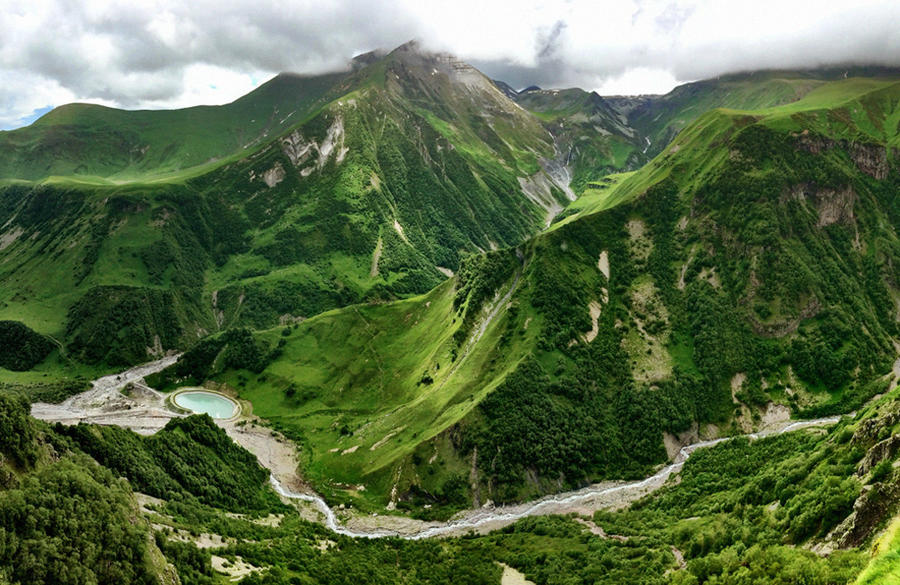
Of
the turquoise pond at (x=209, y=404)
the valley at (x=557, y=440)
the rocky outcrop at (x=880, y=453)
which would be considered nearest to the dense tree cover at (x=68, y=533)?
the valley at (x=557, y=440)

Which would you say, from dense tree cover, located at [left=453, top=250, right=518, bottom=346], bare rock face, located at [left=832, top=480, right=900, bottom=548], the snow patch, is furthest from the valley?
the snow patch

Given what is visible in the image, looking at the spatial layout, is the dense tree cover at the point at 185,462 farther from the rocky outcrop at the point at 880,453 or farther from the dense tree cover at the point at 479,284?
the rocky outcrop at the point at 880,453

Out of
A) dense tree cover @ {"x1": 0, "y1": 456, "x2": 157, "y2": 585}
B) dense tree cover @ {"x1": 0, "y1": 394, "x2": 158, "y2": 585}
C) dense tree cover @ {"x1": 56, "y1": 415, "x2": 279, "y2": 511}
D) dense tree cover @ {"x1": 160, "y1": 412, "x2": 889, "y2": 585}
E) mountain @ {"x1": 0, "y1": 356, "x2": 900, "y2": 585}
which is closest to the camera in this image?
dense tree cover @ {"x1": 0, "y1": 456, "x2": 157, "y2": 585}

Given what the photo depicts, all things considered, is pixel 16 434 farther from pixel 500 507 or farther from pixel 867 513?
pixel 867 513

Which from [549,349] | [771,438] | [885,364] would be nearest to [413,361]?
[549,349]

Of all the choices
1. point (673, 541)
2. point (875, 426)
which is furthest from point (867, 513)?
point (673, 541)

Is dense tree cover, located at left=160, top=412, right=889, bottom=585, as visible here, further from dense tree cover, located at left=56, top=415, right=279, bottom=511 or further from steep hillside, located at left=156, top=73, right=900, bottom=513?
steep hillside, located at left=156, top=73, right=900, bottom=513
